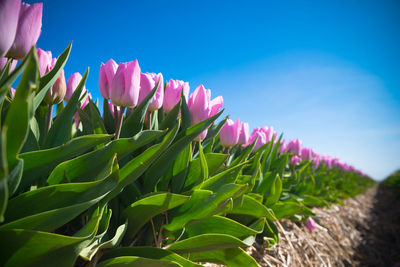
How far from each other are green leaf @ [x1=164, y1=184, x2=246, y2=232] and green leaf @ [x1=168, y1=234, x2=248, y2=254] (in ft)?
0.23

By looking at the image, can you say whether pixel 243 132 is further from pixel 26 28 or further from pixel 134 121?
pixel 26 28

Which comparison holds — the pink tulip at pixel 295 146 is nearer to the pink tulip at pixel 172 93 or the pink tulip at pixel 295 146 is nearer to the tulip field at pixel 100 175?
the tulip field at pixel 100 175

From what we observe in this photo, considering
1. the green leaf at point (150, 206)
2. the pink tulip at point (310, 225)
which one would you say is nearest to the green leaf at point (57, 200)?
the green leaf at point (150, 206)

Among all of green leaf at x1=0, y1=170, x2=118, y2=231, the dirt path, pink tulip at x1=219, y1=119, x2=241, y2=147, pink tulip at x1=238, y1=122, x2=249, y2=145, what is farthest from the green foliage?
the dirt path

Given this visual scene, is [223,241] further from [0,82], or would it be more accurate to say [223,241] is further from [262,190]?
[262,190]

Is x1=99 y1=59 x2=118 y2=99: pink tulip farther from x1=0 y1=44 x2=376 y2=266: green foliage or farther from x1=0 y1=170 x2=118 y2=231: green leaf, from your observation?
x1=0 y1=170 x2=118 y2=231: green leaf

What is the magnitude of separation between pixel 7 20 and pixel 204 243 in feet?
2.61

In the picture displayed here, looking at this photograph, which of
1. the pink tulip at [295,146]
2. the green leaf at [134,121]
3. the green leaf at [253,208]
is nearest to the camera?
the green leaf at [134,121]

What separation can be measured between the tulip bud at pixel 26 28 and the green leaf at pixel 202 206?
652 mm

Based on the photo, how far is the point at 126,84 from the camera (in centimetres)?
83

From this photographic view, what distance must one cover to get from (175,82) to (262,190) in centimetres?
107

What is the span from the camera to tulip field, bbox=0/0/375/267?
0.49m

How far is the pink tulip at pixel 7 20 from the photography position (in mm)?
445

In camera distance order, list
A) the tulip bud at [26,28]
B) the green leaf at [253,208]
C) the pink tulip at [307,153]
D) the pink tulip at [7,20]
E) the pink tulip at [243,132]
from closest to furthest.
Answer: the pink tulip at [7,20] < the tulip bud at [26,28] < the green leaf at [253,208] < the pink tulip at [243,132] < the pink tulip at [307,153]
